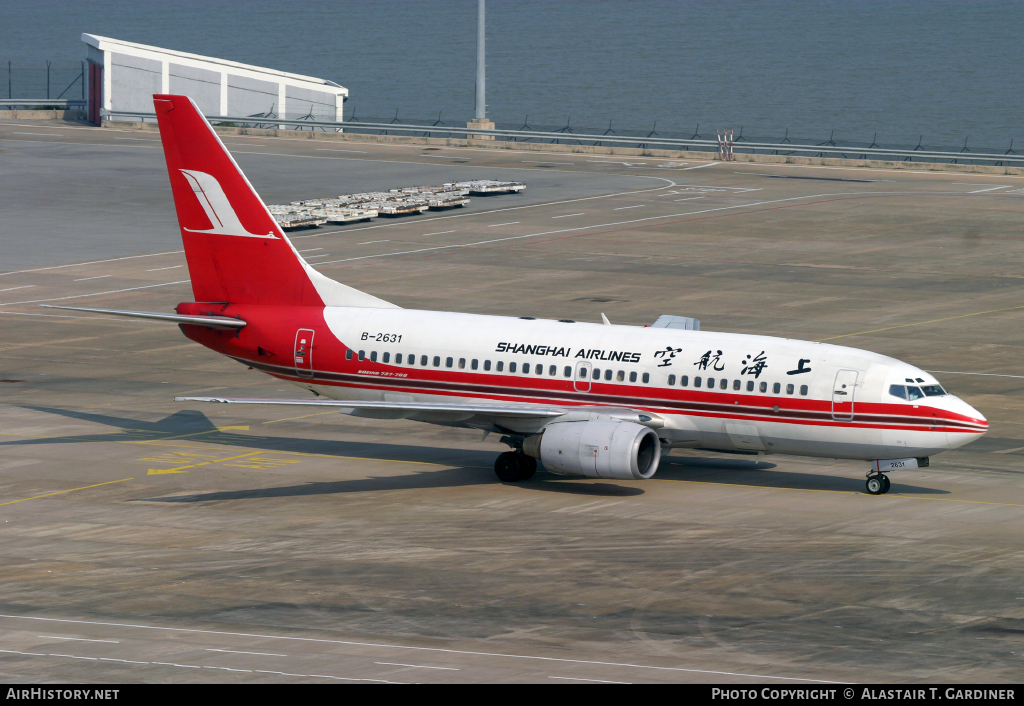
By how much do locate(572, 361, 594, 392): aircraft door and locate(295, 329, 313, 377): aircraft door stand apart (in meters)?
8.39

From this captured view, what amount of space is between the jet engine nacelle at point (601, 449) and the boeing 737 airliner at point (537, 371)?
4 cm

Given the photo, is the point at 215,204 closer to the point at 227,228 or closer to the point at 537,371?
the point at 227,228

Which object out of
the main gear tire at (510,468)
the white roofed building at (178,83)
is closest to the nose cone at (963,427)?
the main gear tire at (510,468)

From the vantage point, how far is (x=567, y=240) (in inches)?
3474

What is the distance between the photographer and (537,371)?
41031 mm

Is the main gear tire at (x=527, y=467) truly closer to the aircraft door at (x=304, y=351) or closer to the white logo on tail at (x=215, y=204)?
the aircraft door at (x=304, y=351)

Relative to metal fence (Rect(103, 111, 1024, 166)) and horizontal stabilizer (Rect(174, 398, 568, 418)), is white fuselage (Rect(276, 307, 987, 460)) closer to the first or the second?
horizontal stabilizer (Rect(174, 398, 568, 418))

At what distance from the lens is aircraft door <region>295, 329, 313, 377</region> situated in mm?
43625

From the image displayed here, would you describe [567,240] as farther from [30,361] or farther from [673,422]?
[673,422]

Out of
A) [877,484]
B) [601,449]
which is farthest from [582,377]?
[877,484]

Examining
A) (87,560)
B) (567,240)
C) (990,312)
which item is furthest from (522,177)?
(87,560)

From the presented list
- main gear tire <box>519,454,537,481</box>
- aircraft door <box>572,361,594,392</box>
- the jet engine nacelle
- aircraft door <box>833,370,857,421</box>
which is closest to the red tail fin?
main gear tire <box>519,454,537,481</box>

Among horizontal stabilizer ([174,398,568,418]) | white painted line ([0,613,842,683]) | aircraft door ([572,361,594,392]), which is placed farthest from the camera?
aircraft door ([572,361,594,392])

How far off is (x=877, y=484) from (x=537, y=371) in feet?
32.3
